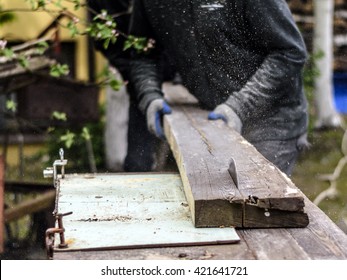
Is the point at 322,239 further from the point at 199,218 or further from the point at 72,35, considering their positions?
the point at 72,35

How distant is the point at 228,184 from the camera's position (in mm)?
2963

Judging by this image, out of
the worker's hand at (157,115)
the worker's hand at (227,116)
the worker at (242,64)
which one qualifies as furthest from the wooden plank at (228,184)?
the worker's hand at (157,115)

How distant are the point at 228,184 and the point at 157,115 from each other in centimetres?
201

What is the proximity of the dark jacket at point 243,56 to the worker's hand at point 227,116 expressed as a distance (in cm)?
3

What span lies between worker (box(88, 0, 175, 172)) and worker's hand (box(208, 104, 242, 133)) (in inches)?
38.2

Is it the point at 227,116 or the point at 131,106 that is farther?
the point at 131,106

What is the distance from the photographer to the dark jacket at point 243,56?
4.39 meters

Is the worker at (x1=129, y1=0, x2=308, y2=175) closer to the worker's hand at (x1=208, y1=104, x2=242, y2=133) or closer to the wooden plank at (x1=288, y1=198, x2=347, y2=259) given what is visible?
the worker's hand at (x1=208, y1=104, x2=242, y2=133)

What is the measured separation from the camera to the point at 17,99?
10438 mm

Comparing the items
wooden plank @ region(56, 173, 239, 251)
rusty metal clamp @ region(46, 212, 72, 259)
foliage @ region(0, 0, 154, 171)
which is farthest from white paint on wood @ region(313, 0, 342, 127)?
rusty metal clamp @ region(46, 212, 72, 259)

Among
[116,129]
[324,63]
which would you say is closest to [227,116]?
[116,129]
